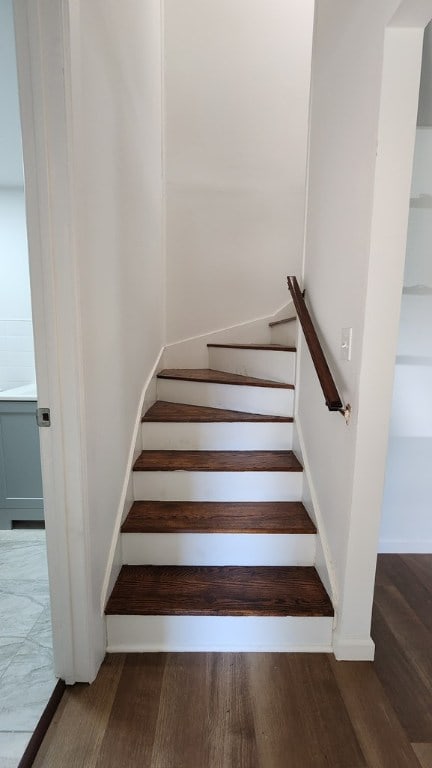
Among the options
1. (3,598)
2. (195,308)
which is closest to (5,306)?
(195,308)

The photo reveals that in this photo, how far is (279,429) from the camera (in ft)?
6.69

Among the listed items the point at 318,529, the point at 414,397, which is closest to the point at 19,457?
the point at 318,529

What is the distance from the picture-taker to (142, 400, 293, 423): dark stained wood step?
202 centimetres

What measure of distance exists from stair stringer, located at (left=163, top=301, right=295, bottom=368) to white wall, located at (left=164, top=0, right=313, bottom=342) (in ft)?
0.18

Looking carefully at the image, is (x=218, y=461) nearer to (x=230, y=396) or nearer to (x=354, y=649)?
(x=230, y=396)

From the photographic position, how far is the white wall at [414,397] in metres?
1.72

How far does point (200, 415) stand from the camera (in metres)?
2.08

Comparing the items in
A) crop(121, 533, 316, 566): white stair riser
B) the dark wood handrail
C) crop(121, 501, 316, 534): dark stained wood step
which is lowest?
crop(121, 533, 316, 566): white stair riser

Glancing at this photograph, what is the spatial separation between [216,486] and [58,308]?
3.71ft

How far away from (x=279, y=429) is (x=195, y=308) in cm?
142

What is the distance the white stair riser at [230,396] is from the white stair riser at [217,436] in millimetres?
129

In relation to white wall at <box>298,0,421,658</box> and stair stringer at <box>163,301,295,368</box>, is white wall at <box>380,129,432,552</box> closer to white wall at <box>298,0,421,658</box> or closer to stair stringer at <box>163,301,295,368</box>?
white wall at <box>298,0,421,658</box>

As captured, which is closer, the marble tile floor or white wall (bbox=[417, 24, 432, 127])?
the marble tile floor

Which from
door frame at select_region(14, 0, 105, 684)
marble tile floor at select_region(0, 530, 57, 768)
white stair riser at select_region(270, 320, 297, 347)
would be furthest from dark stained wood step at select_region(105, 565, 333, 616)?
white stair riser at select_region(270, 320, 297, 347)
